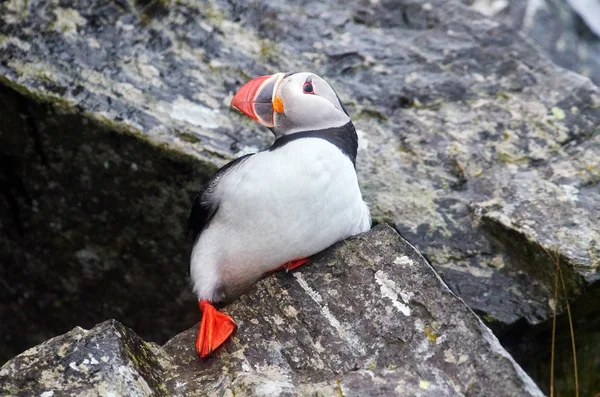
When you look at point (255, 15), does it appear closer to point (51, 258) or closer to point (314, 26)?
point (314, 26)

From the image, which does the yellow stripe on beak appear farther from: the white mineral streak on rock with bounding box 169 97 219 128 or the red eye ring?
the white mineral streak on rock with bounding box 169 97 219 128

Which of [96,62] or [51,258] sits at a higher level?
[96,62]

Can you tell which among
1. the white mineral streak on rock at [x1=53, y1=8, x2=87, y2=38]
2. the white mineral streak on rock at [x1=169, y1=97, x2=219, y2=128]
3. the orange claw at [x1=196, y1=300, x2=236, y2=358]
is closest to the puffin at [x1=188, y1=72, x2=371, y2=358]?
the orange claw at [x1=196, y1=300, x2=236, y2=358]

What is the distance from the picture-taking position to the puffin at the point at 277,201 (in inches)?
129

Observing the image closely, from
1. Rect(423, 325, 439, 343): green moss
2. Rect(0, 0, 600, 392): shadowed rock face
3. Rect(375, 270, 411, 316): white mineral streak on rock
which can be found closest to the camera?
Rect(423, 325, 439, 343): green moss

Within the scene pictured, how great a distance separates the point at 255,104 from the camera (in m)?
3.55

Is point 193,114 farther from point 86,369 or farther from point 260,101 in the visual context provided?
point 86,369

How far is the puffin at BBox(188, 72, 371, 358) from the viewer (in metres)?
3.29

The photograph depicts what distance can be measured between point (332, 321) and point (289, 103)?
98cm

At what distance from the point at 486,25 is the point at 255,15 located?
5.12 feet

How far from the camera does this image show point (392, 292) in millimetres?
3094

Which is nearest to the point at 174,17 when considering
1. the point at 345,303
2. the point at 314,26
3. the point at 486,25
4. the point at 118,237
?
the point at 314,26

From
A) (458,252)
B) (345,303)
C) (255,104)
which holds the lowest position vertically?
(458,252)

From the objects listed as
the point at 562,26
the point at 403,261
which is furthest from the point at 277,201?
the point at 562,26
